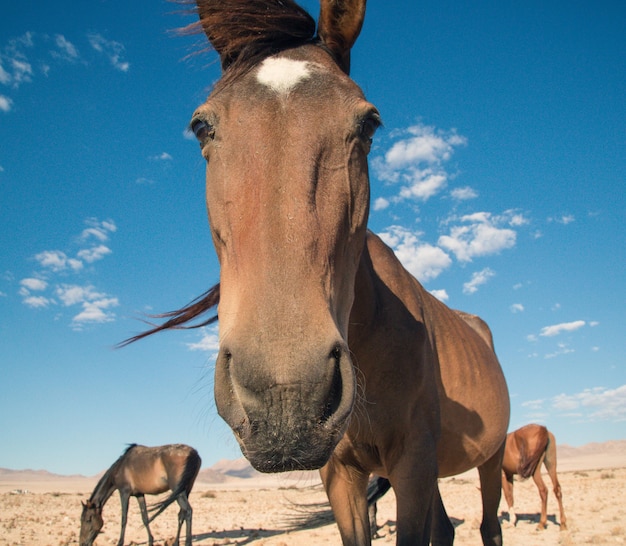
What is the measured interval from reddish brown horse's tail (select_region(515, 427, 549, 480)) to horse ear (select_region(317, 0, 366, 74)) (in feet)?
45.6

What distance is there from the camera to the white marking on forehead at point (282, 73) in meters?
2.06

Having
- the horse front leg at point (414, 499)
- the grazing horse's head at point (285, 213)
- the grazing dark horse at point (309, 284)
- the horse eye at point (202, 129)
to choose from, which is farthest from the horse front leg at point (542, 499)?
the horse eye at point (202, 129)

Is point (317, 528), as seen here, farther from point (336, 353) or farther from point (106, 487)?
point (336, 353)

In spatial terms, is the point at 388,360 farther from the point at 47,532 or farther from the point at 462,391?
the point at 47,532

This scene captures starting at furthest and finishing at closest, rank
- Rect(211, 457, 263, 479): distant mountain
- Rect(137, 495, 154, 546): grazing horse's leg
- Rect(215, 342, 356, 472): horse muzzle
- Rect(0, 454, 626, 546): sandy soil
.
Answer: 1. Rect(211, 457, 263, 479): distant mountain
2. Rect(137, 495, 154, 546): grazing horse's leg
3. Rect(0, 454, 626, 546): sandy soil
4. Rect(215, 342, 356, 472): horse muzzle

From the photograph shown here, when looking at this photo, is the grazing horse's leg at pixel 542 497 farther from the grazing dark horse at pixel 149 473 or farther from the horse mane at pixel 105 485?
the horse mane at pixel 105 485

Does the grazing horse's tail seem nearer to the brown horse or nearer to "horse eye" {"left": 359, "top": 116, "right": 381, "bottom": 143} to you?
the brown horse

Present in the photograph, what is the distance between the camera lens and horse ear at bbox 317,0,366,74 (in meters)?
2.43

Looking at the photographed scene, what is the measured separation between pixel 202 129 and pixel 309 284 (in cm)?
112

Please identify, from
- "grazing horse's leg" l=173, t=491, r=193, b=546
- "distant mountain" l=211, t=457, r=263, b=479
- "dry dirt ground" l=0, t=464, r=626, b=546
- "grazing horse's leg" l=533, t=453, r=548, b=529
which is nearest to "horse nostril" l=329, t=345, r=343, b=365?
"dry dirt ground" l=0, t=464, r=626, b=546

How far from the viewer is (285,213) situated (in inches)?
68.3

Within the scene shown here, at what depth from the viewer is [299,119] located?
1955 mm

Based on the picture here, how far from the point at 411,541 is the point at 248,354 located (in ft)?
5.71

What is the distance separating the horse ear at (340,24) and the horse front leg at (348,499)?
2360 mm
